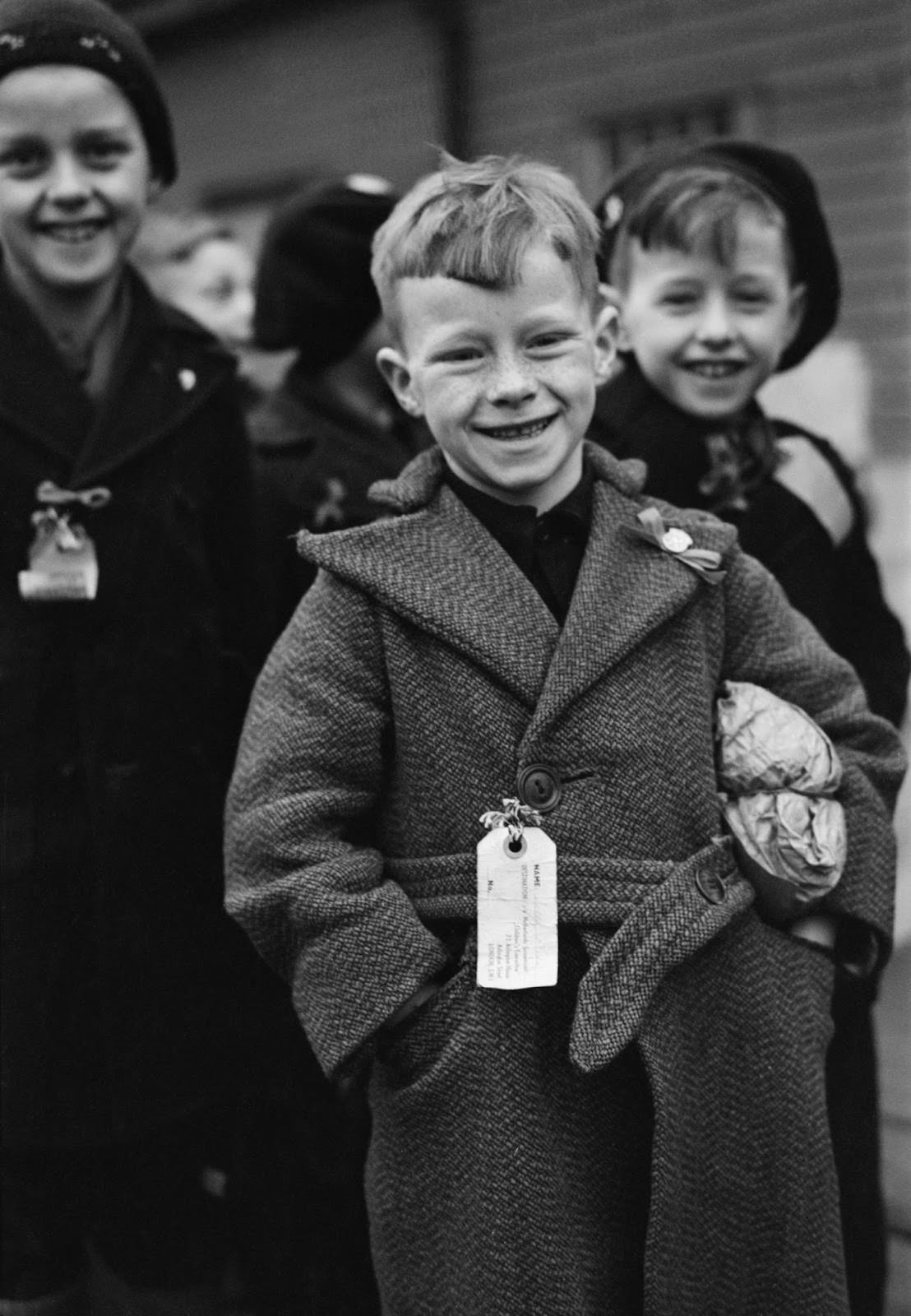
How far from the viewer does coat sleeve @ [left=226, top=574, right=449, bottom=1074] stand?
170 cm

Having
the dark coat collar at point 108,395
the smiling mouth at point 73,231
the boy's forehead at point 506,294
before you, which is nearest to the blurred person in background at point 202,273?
the dark coat collar at point 108,395

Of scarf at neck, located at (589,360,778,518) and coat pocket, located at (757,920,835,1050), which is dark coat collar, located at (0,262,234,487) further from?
coat pocket, located at (757,920,835,1050)

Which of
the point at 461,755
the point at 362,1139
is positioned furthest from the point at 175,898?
the point at 461,755

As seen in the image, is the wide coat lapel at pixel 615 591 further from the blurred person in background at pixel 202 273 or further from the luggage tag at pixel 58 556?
the blurred person in background at pixel 202 273

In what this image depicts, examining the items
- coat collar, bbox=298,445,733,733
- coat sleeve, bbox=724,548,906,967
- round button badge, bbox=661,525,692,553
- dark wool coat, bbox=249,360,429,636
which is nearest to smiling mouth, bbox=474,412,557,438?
coat collar, bbox=298,445,733,733

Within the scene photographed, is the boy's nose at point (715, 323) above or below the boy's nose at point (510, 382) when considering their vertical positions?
below

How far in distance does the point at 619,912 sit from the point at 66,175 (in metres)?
1.40

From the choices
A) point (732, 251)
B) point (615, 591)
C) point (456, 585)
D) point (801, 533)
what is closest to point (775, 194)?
point (732, 251)

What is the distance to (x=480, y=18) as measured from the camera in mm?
6652

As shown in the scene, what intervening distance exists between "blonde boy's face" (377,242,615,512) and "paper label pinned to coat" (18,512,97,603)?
634 millimetres

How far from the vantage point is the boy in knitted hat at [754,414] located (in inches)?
89.2

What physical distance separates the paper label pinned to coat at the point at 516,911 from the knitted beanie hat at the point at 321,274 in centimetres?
169

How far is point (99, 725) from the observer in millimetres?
2195

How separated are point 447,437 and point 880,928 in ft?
2.86
